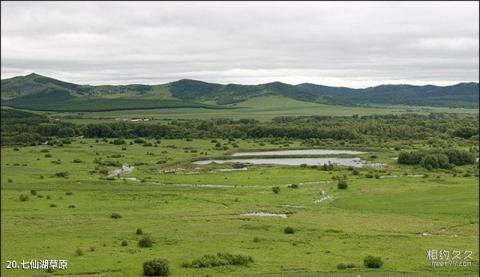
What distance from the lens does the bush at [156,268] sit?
1665 inches

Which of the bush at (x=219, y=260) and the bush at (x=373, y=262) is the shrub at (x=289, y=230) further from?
the bush at (x=373, y=262)

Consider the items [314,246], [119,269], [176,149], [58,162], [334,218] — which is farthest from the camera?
[176,149]

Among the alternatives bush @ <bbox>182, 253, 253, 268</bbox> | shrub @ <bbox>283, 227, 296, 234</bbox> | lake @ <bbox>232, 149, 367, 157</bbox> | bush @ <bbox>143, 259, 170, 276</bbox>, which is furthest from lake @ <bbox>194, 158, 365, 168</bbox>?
bush @ <bbox>143, 259, 170, 276</bbox>

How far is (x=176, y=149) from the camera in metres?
163

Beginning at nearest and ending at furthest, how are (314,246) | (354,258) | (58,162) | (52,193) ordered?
(354,258) → (314,246) → (52,193) → (58,162)

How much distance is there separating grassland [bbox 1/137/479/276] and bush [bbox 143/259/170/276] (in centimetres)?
119

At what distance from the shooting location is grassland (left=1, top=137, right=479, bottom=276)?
4741 centimetres

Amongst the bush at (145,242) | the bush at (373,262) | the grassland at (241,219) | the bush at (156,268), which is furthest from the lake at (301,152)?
the bush at (156,268)

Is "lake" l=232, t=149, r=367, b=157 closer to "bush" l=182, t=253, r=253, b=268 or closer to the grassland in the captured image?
the grassland

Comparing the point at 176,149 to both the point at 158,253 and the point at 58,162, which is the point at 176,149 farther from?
the point at 158,253

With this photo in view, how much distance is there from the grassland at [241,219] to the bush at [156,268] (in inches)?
46.9

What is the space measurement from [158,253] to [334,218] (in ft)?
87.4

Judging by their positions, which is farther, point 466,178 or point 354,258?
point 466,178

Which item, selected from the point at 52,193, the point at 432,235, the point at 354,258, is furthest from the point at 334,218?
the point at 52,193
